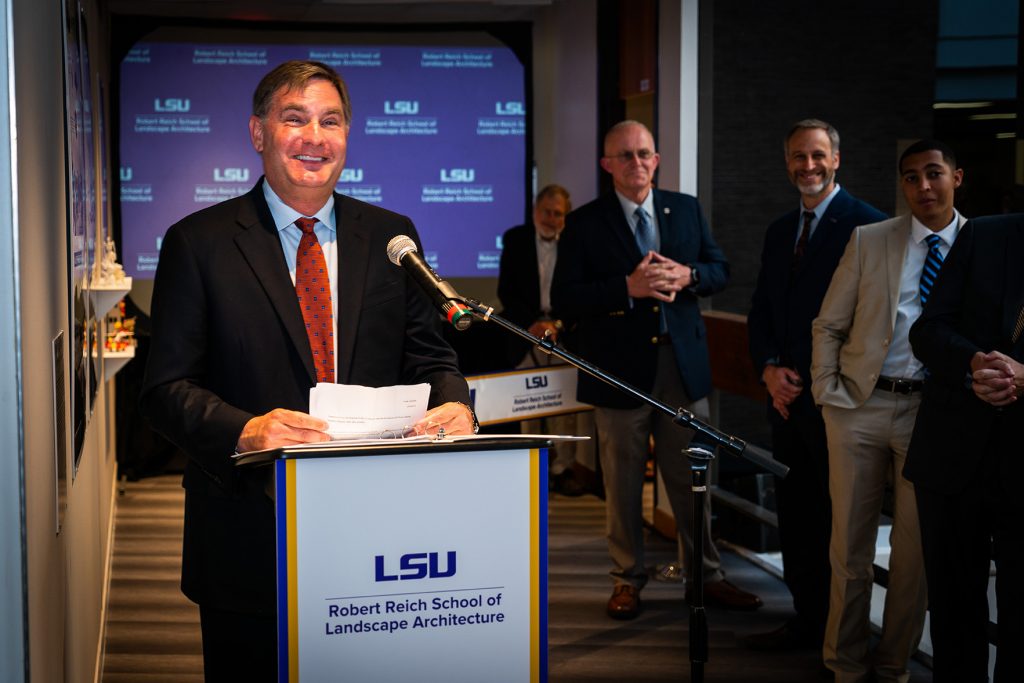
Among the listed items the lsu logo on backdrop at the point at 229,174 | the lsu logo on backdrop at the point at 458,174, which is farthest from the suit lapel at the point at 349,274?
the lsu logo on backdrop at the point at 458,174

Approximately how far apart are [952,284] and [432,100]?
237 inches

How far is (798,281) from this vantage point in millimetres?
4164

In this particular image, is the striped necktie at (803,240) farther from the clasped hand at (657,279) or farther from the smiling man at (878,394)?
the clasped hand at (657,279)

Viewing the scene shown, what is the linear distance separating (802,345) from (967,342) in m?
1.13

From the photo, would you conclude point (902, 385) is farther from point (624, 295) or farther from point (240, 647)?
point (240, 647)

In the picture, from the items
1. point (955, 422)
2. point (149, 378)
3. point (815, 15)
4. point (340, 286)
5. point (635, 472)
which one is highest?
point (815, 15)

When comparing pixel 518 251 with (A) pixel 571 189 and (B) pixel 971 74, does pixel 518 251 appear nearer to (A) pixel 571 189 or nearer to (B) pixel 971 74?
(A) pixel 571 189

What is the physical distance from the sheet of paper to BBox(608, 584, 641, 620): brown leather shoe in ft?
9.85

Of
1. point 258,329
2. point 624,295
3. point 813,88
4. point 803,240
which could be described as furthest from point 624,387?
point 813,88

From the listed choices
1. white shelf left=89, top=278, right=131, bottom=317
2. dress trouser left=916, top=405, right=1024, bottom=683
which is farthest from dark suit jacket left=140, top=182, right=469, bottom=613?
white shelf left=89, top=278, right=131, bottom=317

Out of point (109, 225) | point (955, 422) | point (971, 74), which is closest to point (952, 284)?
point (955, 422)

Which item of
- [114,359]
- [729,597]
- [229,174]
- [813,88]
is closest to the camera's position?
[729,597]

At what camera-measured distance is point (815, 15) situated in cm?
631

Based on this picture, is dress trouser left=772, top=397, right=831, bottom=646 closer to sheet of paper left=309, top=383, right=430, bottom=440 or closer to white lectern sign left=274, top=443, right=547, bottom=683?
white lectern sign left=274, top=443, right=547, bottom=683
